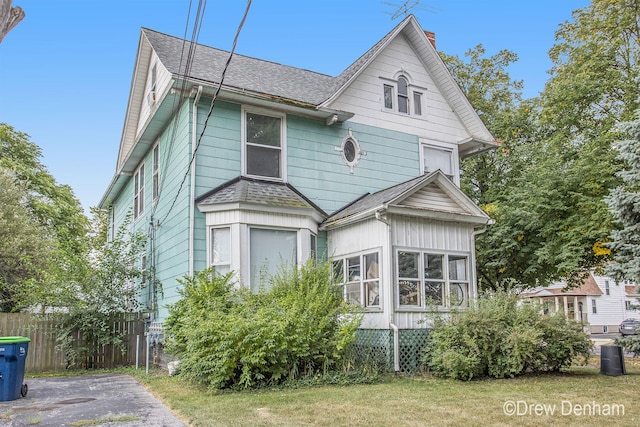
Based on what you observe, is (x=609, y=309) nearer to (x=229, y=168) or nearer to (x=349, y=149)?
(x=349, y=149)

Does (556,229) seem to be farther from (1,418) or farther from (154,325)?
(1,418)

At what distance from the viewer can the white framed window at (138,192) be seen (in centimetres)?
1582

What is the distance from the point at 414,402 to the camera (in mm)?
7133

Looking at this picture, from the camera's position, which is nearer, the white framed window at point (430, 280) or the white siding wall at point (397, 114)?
the white framed window at point (430, 280)

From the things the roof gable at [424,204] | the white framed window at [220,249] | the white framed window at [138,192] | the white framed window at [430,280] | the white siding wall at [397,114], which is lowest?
the white framed window at [430,280]

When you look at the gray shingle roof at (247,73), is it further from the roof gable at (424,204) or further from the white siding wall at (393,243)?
the white siding wall at (393,243)

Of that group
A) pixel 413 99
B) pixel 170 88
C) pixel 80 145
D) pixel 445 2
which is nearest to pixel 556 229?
pixel 413 99

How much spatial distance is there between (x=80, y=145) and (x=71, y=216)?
9196 mm

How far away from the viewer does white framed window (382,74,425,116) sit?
14.0 metres

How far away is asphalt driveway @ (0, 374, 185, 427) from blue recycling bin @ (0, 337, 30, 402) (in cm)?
17

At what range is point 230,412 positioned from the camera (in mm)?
6484

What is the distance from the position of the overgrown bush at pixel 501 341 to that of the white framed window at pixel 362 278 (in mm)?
1531

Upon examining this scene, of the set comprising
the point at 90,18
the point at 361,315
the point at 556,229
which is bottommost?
the point at 361,315

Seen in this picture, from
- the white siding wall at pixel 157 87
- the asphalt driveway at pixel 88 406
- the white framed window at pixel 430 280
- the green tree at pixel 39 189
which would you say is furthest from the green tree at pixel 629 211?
the green tree at pixel 39 189
